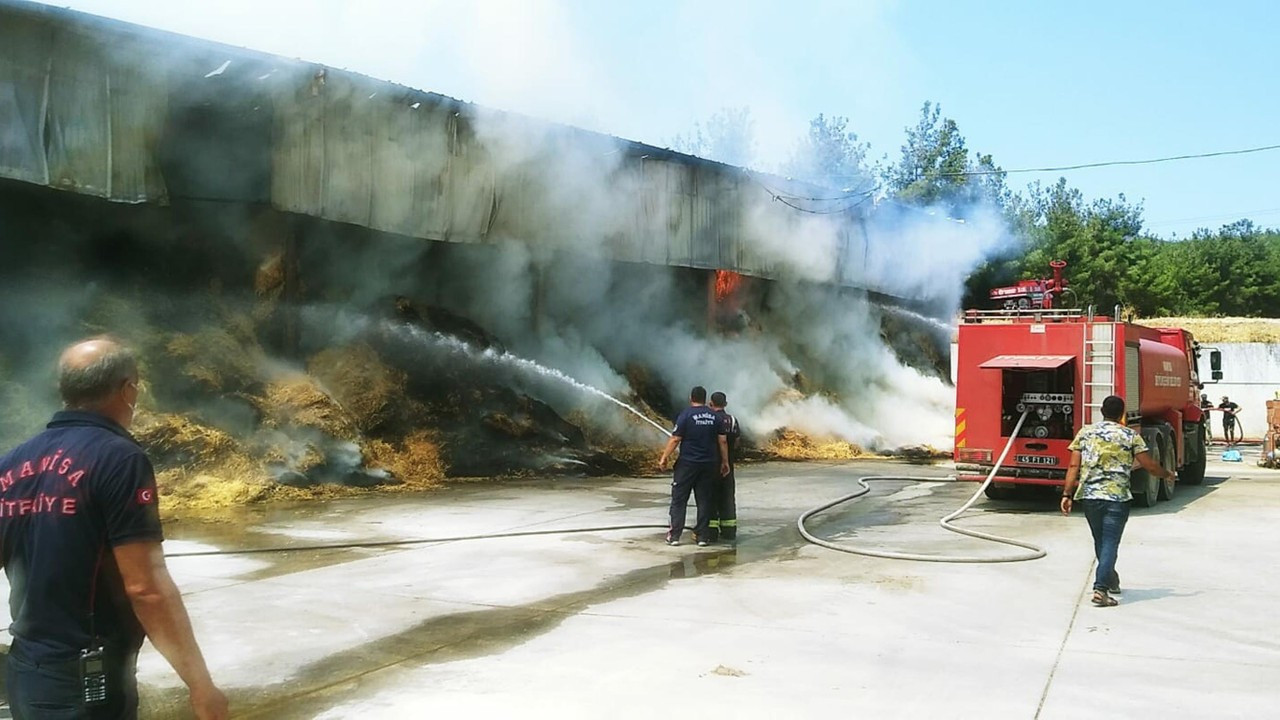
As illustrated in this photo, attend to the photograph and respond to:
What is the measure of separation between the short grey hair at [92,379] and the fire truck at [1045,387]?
36.0 feet

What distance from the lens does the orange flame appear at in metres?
25.0

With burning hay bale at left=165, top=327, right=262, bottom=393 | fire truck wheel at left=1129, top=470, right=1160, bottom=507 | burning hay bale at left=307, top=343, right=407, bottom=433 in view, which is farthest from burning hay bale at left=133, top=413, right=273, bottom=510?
fire truck wheel at left=1129, top=470, right=1160, bottom=507

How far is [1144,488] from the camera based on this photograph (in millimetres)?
12859

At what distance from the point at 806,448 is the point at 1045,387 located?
9808 millimetres

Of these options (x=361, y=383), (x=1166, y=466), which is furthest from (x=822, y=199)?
(x=361, y=383)

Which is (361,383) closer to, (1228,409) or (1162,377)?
(1162,377)

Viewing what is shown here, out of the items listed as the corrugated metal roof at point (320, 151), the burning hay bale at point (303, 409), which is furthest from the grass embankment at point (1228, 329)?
the burning hay bale at point (303, 409)

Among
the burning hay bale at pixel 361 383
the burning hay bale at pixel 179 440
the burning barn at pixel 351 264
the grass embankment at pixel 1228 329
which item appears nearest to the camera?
the burning hay bale at pixel 179 440

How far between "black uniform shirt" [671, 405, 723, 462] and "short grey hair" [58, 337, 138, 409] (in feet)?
23.7

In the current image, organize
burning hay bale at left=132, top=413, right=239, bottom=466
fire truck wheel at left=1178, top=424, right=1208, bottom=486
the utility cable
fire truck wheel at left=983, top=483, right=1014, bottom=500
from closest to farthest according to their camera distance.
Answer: the utility cable
burning hay bale at left=132, top=413, right=239, bottom=466
fire truck wheel at left=983, top=483, right=1014, bottom=500
fire truck wheel at left=1178, top=424, right=1208, bottom=486

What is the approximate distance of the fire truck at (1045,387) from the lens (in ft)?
40.2

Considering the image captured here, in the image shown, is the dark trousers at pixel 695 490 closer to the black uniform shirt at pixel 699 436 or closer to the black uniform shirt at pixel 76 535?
the black uniform shirt at pixel 699 436

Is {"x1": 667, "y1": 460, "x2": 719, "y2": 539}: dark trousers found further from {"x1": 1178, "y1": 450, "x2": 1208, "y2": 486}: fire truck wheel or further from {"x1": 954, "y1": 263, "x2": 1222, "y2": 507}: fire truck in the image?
{"x1": 1178, "y1": 450, "x2": 1208, "y2": 486}: fire truck wheel

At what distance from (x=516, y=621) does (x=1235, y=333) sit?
32967 mm
